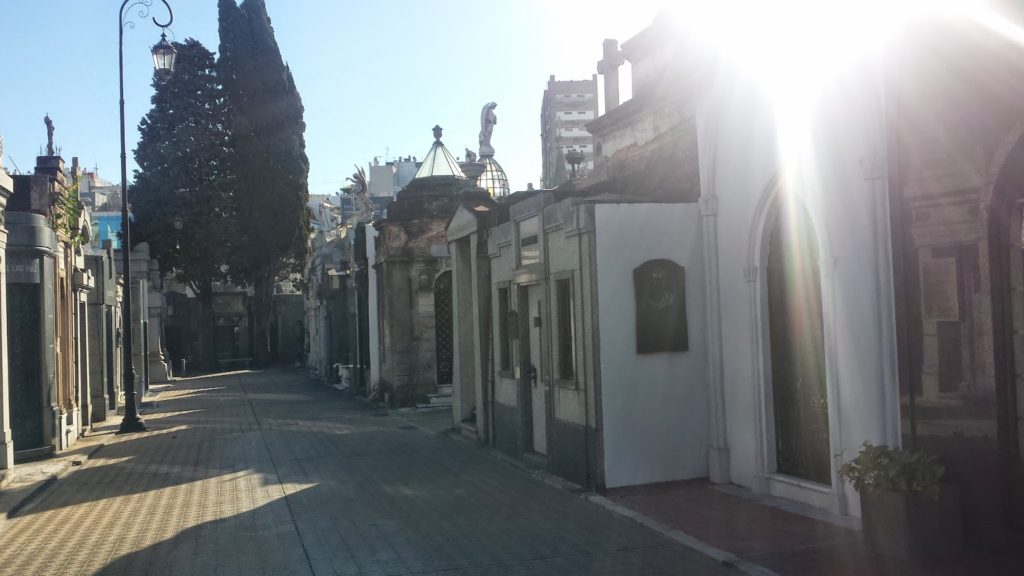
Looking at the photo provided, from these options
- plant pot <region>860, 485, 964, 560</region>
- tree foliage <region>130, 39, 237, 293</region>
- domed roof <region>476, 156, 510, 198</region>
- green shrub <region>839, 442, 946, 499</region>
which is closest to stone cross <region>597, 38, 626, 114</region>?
domed roof <region>476, 156, 510, 198</region>

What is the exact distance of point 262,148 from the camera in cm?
4178

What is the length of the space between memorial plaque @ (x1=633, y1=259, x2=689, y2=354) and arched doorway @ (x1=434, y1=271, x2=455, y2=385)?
11.5 metres

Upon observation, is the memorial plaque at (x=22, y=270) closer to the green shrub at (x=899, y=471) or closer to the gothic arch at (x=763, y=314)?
the gothic arch at (x=763, y=314)

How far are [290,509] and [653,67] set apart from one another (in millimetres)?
11879

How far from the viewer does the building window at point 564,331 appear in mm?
10672

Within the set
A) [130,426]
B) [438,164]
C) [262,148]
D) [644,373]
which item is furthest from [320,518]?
[262,148]

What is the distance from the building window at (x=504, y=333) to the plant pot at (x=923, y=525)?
7.03 meters

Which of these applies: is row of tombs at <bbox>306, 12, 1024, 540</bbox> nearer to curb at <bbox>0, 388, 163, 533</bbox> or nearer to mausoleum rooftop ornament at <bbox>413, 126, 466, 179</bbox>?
curb at <bbox>0, 388, 163, 533</bbox>

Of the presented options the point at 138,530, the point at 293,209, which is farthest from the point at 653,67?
the point at 293,209

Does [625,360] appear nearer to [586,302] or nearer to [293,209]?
[586,302]

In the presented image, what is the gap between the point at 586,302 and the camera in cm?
991

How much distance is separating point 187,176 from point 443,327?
24757mm

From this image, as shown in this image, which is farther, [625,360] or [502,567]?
[625,360]

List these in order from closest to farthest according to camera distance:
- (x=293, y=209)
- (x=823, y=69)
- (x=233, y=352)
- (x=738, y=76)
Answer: (x=823, y=69) < (x=738, y=76) < (x=293, y=209) < (x=233, y=352)
